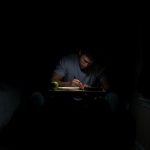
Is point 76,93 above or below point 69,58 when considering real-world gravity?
below

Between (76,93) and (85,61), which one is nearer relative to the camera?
(76,93)

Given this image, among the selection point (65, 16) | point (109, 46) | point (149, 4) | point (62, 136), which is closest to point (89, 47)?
point (109, 46)

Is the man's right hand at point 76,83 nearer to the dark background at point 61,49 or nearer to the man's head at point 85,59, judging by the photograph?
the man's head at point 85,59

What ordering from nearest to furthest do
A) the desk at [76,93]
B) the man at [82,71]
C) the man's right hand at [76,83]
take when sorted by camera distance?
the desk at [76,93], the man's right hand at [76,83], the man at [82,71]

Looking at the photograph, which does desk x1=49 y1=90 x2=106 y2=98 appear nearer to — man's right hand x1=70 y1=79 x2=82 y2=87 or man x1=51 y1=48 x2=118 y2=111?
man's right hand x1=70 y1=79 x2=82 y2=87

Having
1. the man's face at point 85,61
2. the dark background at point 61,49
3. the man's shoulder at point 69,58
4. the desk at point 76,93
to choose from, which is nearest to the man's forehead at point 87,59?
the man's face at point 85,61

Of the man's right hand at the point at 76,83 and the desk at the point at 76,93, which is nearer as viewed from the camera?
the desk at the point at 76,93

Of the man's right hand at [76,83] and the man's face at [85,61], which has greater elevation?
the man's face at [85,61]

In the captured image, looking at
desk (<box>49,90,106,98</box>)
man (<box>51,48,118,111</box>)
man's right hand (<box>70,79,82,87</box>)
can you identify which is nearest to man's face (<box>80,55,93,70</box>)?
man (<box>51,48,118,111</box>)

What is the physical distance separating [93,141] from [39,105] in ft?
2.14

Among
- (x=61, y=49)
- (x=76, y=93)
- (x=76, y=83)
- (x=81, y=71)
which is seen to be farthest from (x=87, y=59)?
(x=76, y=93)

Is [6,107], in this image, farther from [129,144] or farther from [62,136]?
[129,144]

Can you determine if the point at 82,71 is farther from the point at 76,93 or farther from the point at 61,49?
the point at 76,93

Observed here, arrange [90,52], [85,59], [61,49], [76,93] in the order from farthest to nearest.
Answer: [61,49]
[90,52]
[85,59]
[76,93]
